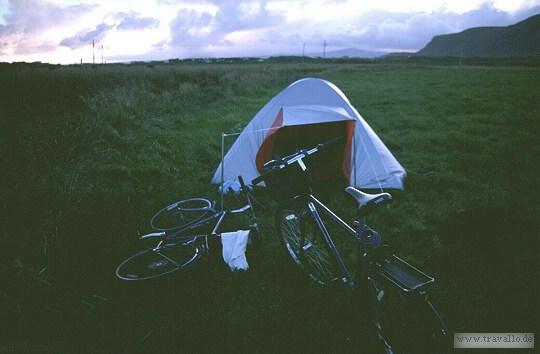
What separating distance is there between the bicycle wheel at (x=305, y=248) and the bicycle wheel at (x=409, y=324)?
2.26ft

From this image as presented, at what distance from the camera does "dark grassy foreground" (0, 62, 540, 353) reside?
129 inches

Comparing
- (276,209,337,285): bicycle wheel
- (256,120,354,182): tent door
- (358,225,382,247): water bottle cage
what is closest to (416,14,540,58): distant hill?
(256,120,354,182): tent door

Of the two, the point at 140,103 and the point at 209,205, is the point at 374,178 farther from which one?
the point at 140,103

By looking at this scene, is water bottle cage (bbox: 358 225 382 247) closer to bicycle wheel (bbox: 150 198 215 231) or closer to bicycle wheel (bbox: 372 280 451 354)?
bicycle wheel (bbox: 372 280 451 354)

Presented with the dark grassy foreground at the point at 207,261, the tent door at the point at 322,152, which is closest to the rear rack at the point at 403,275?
the dark grassy foreground at the point at 207,261

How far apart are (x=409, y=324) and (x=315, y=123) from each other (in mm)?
4245

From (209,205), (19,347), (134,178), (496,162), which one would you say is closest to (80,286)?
(19,347)

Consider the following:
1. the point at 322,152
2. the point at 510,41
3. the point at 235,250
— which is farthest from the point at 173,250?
the point at 510,41

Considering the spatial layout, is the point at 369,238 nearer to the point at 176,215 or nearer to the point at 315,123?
the point at 176,215

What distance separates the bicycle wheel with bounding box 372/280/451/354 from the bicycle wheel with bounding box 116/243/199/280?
214 centimetres

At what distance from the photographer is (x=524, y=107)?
568 inches

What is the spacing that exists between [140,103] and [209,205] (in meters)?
11.4

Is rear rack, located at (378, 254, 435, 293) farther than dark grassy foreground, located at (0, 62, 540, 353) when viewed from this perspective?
No

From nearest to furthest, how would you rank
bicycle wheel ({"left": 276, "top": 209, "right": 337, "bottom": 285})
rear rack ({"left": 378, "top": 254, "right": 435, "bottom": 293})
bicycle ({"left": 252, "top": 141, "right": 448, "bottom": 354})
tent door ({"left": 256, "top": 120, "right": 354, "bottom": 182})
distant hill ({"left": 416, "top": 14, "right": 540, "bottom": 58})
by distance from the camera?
rear rack ({"left": 378, "top": 254, "right": 435, "bottom": 293}) < bicycle ({"left": 252, "top": 141, "right": 448, "bottom": 354}) < bicycle wheel ({"left": 276, "top": 209, "right": 337, "bottom": 285}) < tent door ({"left": 256, "top": 120, "right": 354, "bottom": 182}) < distant hill ({"left": 416, "top": 14, "right": 540, "bottom": 58})
